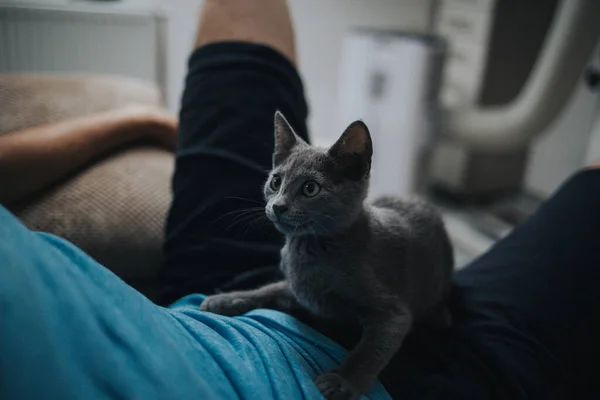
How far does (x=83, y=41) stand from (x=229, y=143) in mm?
917

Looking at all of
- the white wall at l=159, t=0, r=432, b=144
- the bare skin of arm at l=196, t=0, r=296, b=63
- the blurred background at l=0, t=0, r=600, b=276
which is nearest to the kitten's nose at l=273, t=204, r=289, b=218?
the bare skin of arm at l=196, t=0, r=296, b=63

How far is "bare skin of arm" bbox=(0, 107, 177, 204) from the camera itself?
80 cm

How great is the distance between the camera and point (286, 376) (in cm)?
55

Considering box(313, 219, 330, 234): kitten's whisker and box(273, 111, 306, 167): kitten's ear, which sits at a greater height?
box(273, 111, 306, 167): kitten's ear

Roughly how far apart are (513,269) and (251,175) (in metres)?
0.42

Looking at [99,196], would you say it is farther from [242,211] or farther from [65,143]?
[242,211]

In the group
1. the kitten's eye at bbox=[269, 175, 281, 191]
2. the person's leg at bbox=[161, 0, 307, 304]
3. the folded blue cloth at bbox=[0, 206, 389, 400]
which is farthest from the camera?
the person's leg at bbox=[161, 0, 307, 304]

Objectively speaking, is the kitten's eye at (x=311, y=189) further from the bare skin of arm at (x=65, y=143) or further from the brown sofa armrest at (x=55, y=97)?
the brown sofa armrest at (x=55, y=97)

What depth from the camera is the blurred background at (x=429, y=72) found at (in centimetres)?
151

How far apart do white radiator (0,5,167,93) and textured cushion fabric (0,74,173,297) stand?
1.45 ft

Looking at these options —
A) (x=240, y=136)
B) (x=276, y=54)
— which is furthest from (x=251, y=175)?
(x=276, y=54)

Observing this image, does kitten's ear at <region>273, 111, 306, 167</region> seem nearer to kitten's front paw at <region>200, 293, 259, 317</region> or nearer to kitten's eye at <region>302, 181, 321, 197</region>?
kitten's eye at <region>302, 181, 321, 197</region>

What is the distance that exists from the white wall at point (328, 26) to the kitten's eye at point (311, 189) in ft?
4.58

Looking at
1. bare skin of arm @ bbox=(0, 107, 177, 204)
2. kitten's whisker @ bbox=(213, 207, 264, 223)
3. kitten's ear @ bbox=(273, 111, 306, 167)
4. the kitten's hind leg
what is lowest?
the kitten's hind leg
